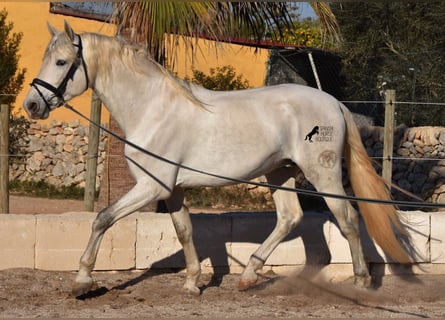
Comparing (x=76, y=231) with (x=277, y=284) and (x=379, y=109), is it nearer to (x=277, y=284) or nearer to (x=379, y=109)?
(x=277, y=284)

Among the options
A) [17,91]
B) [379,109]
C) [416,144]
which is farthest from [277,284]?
[17,91]

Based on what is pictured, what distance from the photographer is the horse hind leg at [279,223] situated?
298 inches

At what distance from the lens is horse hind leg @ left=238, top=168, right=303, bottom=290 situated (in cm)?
758

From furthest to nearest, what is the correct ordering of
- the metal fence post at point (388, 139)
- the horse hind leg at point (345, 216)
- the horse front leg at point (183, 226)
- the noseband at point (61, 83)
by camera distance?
1. the metal fence post at point (388, 139)
2. the horse hind leg at point (345, 216)
3. the horse front leg at point (183, 226)
4. the noseband at point (61, 83)

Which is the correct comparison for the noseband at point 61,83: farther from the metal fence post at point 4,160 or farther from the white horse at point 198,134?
the metal fence post at point 4,160

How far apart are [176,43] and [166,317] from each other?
13.1 feet

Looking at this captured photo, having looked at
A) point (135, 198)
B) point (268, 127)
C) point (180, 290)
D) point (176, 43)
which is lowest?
point (180, 290)

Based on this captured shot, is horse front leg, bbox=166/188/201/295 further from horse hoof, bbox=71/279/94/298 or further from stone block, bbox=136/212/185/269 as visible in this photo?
horse hoof, bbox=71/279/94/298

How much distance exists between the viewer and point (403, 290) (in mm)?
7816

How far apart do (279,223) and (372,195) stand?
2.76 feet

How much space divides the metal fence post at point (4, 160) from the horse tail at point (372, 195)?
12.5ft

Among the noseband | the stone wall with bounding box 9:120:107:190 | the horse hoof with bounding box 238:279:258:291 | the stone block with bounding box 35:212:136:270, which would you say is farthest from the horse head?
the stone wall with bounding box 9:120:107:190

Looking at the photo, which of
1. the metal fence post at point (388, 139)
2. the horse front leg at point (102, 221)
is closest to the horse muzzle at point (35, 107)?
the horse front leg at point (102, 221)

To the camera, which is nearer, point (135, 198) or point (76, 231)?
point (135, 198)
